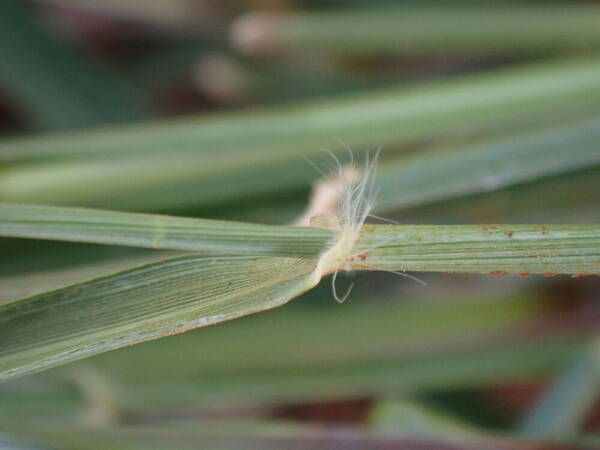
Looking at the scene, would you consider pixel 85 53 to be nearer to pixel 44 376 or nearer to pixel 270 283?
pixel 44 376

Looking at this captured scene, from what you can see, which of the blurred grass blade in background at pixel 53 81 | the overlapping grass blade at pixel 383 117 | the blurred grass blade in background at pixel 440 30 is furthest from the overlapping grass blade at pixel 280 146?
the blurred grass blade in background at pixel 53 81

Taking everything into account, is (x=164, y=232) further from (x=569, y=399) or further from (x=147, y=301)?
(x=569, y=399)

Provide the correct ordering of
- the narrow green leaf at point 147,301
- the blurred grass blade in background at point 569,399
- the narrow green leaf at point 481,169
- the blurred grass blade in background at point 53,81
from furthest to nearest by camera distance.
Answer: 1. the blurred grass blade in background at point 53,81
2. the blurred grass blade in background at point 569,399
3. the narrow green leaf at point 481,169
4. the narrow green leaf at point 147,301

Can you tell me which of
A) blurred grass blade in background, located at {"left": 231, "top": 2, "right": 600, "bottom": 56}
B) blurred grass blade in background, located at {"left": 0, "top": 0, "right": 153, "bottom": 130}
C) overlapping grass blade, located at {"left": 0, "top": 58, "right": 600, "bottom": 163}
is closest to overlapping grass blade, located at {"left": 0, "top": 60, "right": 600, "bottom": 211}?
overlapping grass blade, located at {"left": 0, "top": 58, "right": 600, "bottom": 163}

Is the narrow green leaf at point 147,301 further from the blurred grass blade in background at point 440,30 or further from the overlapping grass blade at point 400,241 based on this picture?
the blurred grass blade in background at point 440,30

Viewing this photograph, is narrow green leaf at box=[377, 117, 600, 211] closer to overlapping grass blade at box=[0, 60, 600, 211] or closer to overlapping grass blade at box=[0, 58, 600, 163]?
overlapping grass blade at box=[0, 60, 600, 211]
